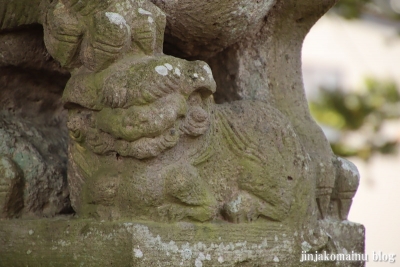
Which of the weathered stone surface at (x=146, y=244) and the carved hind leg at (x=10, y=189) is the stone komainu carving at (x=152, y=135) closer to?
the weathered stone surface at (x=146, y=244)

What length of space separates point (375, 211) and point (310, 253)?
504 cm

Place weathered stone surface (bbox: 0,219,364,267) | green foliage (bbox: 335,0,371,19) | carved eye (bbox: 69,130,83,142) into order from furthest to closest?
green foliage (bbox: 335,0,371,19), carved eye (bbox: 69,130,83,142), weathered stone surface (bbox: 0,219,364,267)

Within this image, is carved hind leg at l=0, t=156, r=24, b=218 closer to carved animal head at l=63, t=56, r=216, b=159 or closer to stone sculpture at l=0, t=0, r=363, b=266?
stone sculpture at l=0, t=0, r=363, b=266

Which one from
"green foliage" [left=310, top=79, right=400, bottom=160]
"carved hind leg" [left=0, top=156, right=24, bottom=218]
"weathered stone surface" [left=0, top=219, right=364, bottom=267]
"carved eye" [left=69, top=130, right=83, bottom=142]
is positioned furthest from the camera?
"green foliage" [left=310, top=79, right=400, bottom=160]

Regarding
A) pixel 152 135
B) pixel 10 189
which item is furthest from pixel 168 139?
pixel 10 189

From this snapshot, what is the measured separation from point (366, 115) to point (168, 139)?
309 centimetres

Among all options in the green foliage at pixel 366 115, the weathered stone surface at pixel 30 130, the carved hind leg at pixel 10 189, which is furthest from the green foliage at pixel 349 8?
the carved hind leg at pixel 10 189

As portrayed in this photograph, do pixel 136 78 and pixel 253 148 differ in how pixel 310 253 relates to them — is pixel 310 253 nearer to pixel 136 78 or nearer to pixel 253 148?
pixel 253 148

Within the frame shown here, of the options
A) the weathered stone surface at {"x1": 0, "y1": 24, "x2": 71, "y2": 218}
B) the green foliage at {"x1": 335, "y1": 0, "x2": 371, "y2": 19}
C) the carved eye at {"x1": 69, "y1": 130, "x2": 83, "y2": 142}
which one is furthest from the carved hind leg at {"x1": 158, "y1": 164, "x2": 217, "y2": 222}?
the green foliage at {"x1": 335, "y1": 0, "x2": 371, "y2": 19}

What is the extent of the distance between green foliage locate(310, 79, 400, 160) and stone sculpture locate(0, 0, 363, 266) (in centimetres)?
257

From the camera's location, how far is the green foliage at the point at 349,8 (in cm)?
421

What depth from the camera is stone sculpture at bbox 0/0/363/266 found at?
4.92 ft

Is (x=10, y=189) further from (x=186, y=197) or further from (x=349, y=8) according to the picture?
(x=349, y=8)

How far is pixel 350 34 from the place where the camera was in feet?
26.8
